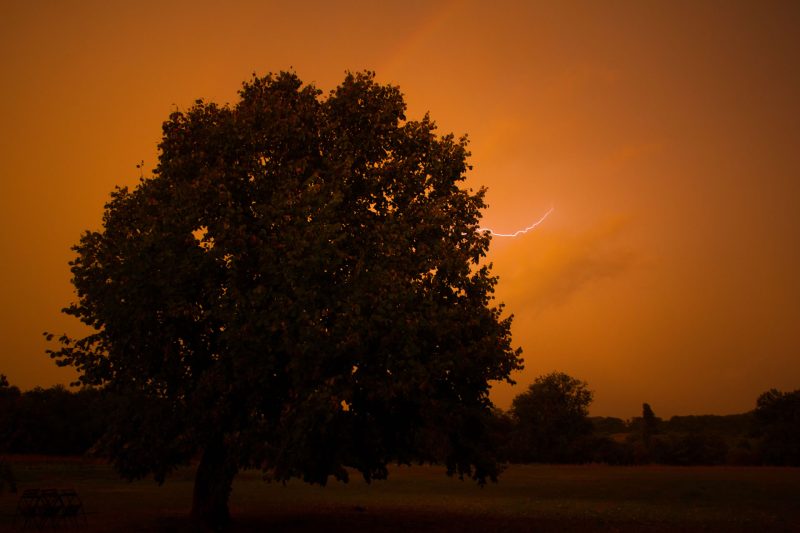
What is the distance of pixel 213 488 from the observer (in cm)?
2942

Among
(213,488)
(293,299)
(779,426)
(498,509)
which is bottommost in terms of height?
(498,509)

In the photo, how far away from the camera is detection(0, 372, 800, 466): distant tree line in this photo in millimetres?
108375

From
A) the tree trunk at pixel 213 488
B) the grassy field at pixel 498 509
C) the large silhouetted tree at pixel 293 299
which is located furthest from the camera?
the grassy field at pixel 498 509

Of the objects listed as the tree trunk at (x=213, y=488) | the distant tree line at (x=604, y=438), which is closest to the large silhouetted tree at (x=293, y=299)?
the tree trunk at (x=213, y=488)

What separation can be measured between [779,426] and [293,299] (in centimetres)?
13422

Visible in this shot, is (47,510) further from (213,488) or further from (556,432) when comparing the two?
(556,432)

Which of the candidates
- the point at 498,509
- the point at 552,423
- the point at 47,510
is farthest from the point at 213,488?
the point at 552,423

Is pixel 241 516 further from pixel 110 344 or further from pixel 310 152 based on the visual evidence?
pixel 310 152

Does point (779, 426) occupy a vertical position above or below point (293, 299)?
above

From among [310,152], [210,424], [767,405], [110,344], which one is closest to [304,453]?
[210,424]

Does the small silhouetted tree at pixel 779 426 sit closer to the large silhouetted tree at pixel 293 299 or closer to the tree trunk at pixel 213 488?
the large silhouetted tree at pixel 293 299

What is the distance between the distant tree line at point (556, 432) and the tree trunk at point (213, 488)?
76503 mm

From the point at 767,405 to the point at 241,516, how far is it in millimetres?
134377

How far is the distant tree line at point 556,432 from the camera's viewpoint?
108 metres
